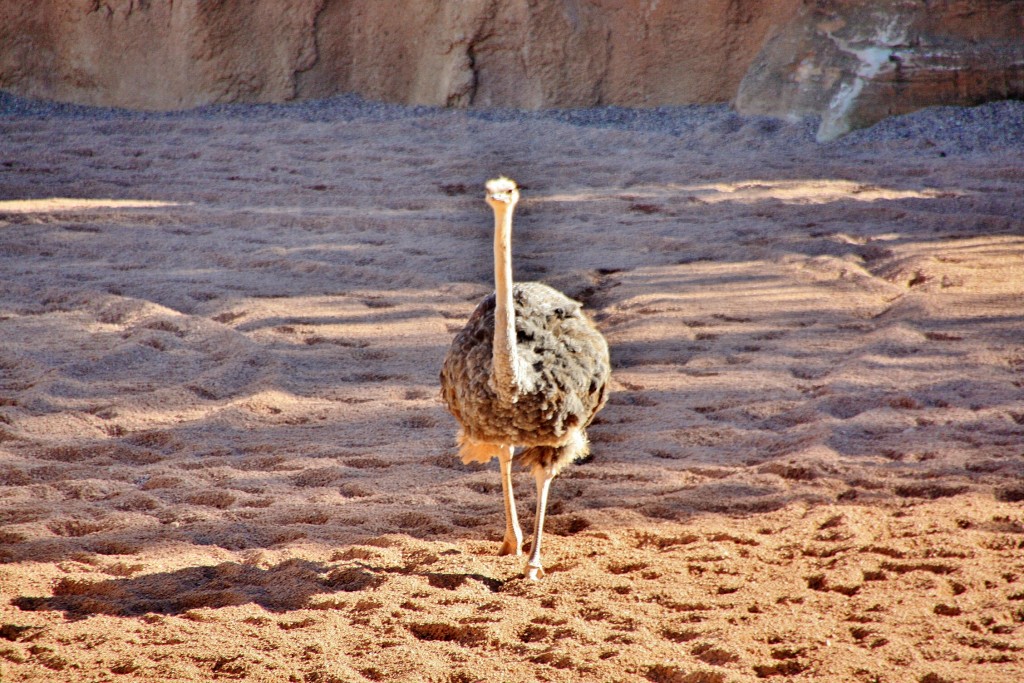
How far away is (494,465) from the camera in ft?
15.9

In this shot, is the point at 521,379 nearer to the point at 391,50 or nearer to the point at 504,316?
the point at 504,316

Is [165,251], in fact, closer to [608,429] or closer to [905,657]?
[608,429]

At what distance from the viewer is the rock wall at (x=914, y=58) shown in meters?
10.6

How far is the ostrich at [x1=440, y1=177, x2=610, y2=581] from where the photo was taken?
11.3 feet

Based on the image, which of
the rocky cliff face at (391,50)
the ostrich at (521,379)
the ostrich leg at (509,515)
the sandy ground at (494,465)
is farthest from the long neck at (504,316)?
the rocky cliff face at (391,50)

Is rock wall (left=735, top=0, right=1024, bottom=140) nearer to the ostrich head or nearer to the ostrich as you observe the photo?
the ostrich

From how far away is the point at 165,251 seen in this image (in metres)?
7.75

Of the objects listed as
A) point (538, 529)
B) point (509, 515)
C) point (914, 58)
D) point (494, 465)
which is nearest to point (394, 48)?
point (914, 58)

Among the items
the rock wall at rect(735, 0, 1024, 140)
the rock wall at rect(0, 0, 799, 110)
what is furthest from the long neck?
the rock wall at rect(0, 0, 799, 110)

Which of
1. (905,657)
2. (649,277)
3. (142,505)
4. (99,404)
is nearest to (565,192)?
(649,277)

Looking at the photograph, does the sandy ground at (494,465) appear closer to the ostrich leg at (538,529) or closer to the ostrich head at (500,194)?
the ostrich leg at (538,529)

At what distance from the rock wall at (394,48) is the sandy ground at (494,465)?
295 centimetres

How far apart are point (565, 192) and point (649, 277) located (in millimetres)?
2375

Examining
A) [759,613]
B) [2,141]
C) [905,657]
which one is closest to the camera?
[905,657]
